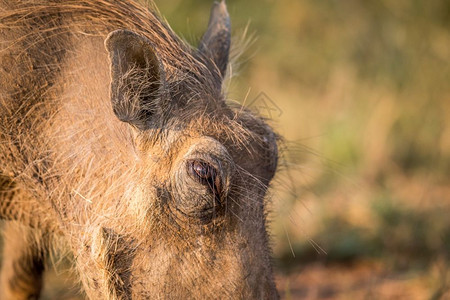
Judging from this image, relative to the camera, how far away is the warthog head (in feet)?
8.04

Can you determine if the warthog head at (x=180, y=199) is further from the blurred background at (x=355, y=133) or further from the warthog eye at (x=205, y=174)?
the blurred background at (x=355, y=133)

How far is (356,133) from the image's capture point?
7656mm

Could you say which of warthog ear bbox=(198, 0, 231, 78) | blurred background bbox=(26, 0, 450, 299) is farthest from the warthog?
blurred background bbox=(26, 0, 450, 299)

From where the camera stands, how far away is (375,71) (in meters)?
8.73

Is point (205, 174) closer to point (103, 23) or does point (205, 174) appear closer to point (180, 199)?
point (180, 199)

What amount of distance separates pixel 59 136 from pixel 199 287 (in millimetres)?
882

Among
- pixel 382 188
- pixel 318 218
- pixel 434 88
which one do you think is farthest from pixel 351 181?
pixel 434 88

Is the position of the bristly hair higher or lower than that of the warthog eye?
higher

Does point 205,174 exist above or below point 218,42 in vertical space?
below

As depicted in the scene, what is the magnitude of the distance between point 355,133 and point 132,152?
535cm

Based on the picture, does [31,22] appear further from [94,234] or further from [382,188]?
[382,188]

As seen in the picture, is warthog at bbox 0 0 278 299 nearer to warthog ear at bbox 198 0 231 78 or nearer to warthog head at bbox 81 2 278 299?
warthog head at bbox 81 2 278 299

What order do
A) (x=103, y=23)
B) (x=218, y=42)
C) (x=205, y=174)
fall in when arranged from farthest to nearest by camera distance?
(x=218, y=42) < (x=103, y=23) < (x=205, y=174)

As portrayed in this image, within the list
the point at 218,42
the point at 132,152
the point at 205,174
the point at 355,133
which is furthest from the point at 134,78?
the point at 355,133
